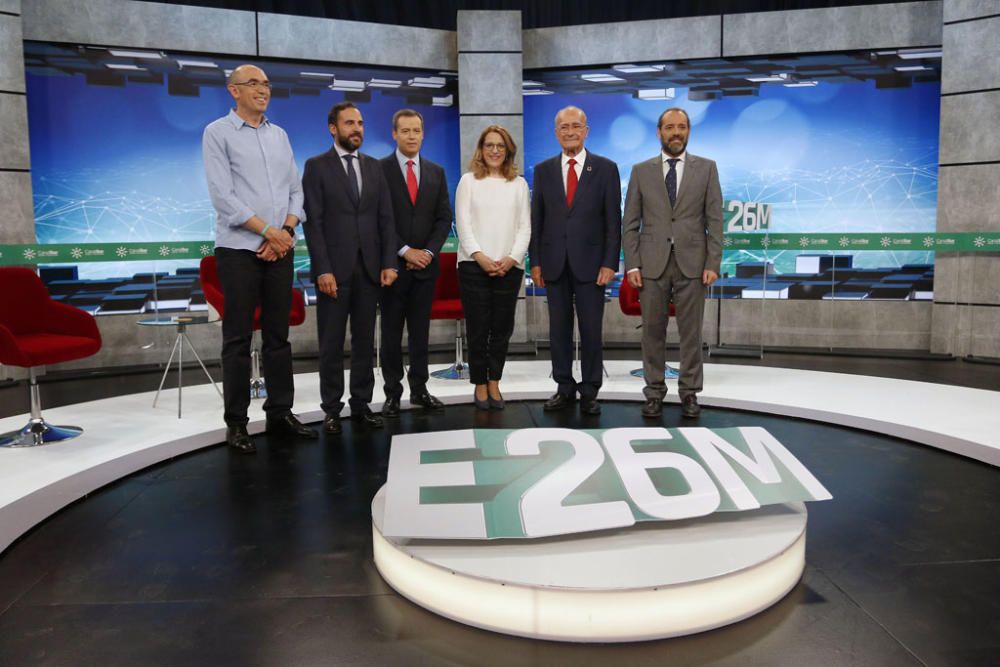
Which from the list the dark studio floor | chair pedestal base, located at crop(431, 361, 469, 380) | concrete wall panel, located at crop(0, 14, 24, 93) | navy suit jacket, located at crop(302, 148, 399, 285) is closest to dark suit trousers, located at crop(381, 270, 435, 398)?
navy suit jacket, located at crop(302, 148, 399, 285)

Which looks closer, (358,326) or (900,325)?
(358,326)

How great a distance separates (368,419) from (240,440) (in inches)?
29.4

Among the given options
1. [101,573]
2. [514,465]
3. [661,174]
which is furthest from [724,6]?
[101,573]

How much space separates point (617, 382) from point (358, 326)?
80.7 inches

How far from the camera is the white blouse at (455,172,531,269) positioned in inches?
175

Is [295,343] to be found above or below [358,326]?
below

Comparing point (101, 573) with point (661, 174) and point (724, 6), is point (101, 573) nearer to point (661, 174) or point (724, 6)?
point (661, 174)

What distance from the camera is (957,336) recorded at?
6828mm

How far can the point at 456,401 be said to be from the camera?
16.4 ft

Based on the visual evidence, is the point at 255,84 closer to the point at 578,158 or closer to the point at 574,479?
the point at 578,158

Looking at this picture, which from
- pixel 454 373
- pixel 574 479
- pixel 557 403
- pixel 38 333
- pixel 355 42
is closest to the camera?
pixel 574 479

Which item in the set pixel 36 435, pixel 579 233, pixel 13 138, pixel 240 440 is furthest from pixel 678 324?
pixel 13 138

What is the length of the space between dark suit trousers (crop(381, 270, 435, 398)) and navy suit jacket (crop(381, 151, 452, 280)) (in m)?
0.07

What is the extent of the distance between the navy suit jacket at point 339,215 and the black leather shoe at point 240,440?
2.97 ft
